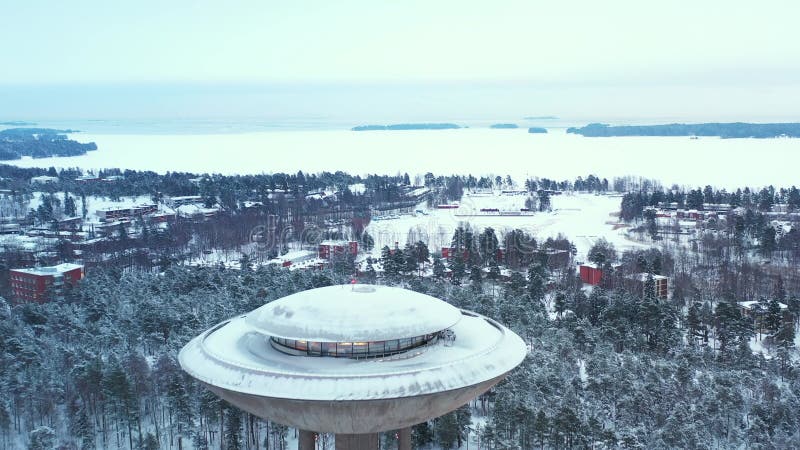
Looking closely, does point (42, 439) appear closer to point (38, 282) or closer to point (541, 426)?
point (541, 426)

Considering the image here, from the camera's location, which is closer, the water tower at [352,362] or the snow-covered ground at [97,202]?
the water tower at [352,362]

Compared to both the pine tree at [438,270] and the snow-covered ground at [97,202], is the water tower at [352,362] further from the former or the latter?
the snow-covered ground at [97,202]

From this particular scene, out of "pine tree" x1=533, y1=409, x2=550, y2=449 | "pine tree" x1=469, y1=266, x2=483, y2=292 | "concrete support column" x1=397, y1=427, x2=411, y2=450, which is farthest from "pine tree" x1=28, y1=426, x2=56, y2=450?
"pine tree" x1=469, y1=266, x2=483, y2=292

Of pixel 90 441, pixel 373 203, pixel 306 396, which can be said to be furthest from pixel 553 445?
pixel 373 203

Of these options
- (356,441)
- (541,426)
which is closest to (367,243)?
(541,426)

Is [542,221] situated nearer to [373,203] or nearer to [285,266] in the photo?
[373,203]

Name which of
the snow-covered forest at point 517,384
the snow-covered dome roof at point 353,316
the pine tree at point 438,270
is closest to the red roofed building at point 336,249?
the pine tree at point 438,270
